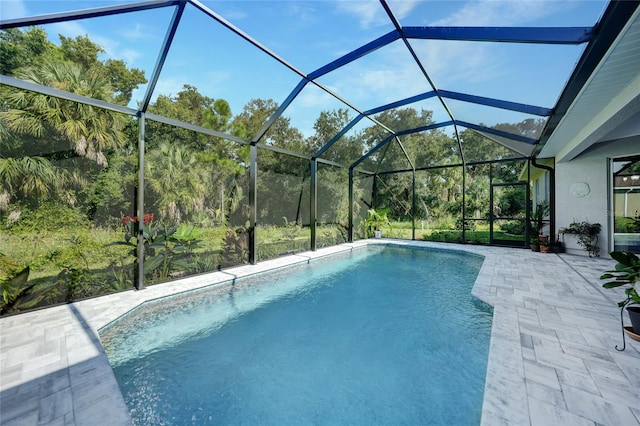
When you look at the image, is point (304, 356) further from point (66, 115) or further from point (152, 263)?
point (66, 115)

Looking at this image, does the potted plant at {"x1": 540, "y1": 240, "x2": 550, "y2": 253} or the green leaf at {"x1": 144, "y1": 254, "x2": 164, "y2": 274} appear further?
the potted plant at {"x1": 540, "y1": 240, "x2": 550, "y2": 253}

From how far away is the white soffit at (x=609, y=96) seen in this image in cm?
292

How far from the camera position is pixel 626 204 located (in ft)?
24.4

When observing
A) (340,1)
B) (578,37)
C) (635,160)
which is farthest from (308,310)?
(635,160)

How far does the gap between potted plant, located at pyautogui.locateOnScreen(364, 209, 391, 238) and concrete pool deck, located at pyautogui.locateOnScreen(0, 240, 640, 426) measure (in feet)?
26.6

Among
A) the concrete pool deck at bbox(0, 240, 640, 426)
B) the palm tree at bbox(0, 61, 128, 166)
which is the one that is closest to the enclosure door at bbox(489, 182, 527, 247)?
the concrete pool deck at bbox(0, 240, 640, 426)

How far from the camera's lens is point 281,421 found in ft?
7.22

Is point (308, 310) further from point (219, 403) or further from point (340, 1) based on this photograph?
point (340, 1)

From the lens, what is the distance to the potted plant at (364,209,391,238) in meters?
12.8

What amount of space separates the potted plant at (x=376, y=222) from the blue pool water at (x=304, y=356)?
7196 millimetres

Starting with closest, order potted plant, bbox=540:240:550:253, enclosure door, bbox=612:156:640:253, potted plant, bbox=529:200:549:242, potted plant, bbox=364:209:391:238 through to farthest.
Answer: enclosure door, bbox=612:156:640:253 < potted plant, bbox=540:240:550:253 < potted plant, bbox=529:200:549:242 < potted plant, bbox=364:209:391:238

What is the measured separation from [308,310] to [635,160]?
387 inches

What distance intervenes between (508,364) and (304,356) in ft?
7.04

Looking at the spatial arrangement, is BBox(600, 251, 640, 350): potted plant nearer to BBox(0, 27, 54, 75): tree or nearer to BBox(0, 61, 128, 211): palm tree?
BBox(0, 61, 128, 211): palm tree
